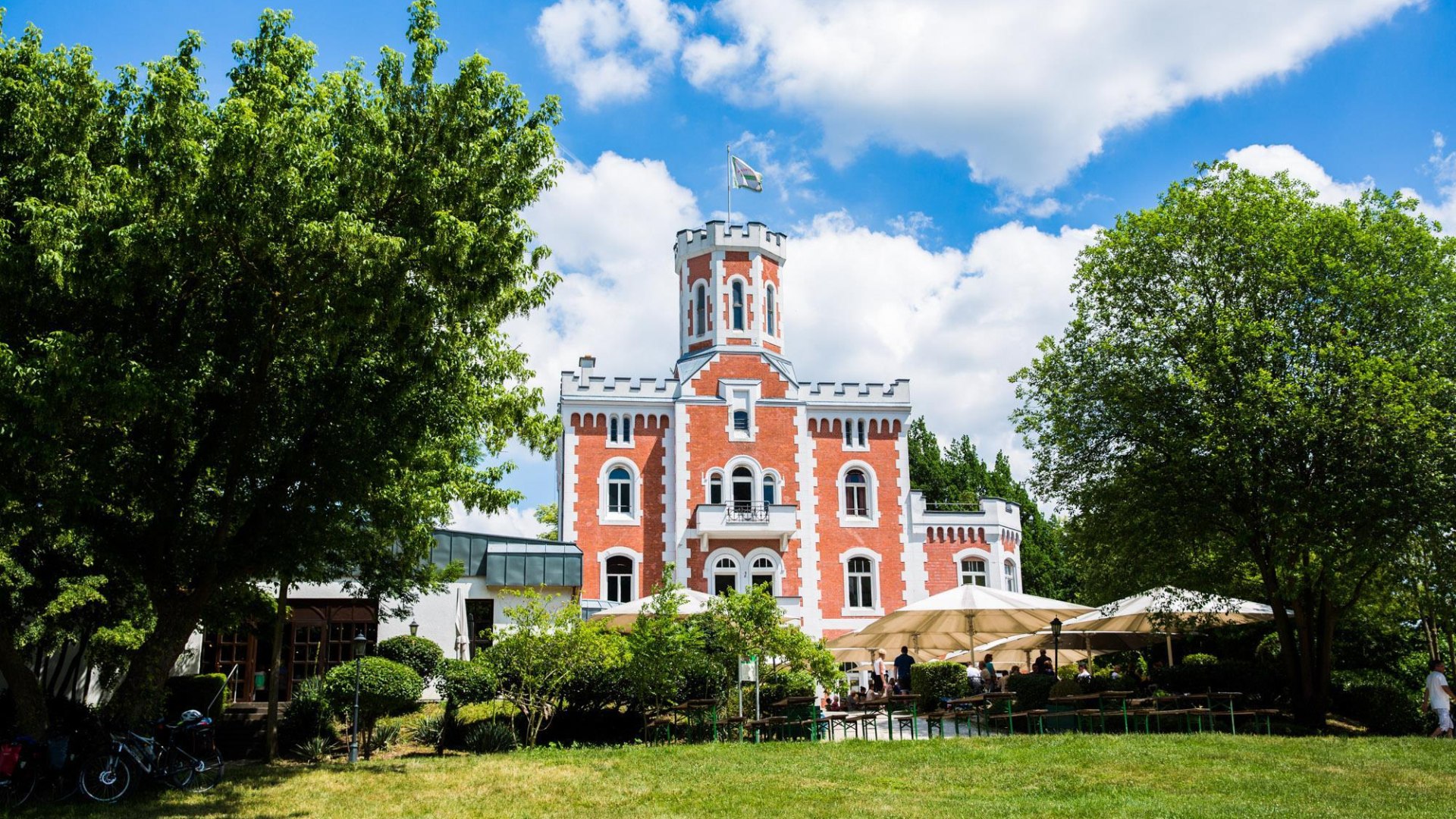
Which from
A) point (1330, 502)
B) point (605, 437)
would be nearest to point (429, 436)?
point (1330, 502)

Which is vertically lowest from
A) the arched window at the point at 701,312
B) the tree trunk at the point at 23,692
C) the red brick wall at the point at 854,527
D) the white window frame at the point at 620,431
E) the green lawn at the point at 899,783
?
the green lawn at the point at 899,783

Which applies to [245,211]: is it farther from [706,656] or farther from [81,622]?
[706,656]

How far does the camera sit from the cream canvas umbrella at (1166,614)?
19.9 metres

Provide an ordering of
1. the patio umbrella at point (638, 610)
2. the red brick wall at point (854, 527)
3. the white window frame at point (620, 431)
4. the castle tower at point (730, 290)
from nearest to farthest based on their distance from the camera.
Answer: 1. the patio umbrella at point (638, 610)
2. the white window frame at point (620, 431)
3. the red brick wall at point (854, 527)
4. the castle tower at point (730, 290)

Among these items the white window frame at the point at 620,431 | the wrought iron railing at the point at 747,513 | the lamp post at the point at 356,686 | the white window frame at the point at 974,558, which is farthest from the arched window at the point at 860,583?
the lamp post at the point at 356,686

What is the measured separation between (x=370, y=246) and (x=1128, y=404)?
13.5m

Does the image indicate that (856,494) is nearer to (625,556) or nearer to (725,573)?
(725,573)

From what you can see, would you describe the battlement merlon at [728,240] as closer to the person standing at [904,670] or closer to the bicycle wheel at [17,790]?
the person standing at [904,670]

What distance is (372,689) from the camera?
1639cm

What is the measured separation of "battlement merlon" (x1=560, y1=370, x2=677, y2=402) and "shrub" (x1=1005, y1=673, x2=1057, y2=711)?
1740cm

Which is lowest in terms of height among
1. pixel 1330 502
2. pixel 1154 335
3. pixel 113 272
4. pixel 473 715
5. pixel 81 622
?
pixel 473 715

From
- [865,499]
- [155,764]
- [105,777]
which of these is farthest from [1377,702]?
[865,499]

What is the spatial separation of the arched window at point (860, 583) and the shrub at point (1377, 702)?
17363 millimetres

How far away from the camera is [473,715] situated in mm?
17094
